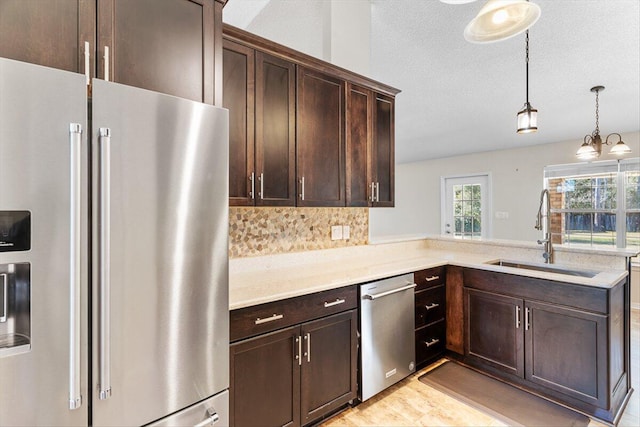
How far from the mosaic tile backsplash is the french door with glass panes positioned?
13.7 ft

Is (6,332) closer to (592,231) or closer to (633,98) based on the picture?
(633,98)

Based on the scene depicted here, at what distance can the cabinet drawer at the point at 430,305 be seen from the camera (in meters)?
2.52

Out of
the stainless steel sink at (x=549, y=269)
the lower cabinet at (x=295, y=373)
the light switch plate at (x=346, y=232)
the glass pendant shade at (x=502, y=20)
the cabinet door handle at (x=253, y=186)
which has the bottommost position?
the lower cabinet at (x=295, y=373)

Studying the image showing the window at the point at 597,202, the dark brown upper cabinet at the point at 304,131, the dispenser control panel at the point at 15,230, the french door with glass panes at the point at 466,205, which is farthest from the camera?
the french door with glass panes at the point at 466,205

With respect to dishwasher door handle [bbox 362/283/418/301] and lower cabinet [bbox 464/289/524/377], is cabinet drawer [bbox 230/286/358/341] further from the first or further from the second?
lower cabinet [bbox 464/289/524/377]

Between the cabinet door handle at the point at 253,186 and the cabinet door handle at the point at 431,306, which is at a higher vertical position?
the cabinet door handle at the point at 253,186

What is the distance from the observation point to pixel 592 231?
16.8ft

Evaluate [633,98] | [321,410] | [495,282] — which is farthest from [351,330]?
[633,98]

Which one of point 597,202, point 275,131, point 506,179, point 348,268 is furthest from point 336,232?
point 597,202

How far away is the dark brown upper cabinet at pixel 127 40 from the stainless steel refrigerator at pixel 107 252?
0.47ft

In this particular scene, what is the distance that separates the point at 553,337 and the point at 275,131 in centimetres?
235

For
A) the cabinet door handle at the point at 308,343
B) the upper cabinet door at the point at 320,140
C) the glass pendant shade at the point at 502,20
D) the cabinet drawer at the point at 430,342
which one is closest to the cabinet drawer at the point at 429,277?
the cabinet drawer at the point at 430,342

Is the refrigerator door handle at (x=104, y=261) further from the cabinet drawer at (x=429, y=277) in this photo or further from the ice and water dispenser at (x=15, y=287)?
the cabinet drawer at (x=429, y=277)

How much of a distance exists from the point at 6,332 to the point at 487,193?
6.90 metres
